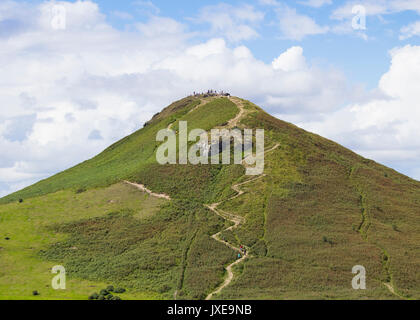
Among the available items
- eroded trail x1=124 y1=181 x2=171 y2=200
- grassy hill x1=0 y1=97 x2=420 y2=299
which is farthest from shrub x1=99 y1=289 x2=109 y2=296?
eroded trail x1=124 y1=181 x2=171 y2=200

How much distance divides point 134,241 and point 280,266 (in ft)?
→ 94.3

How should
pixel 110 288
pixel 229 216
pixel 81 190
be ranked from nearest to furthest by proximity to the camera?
pixel 110 288 < pixel 229 216 < pixel 81 190

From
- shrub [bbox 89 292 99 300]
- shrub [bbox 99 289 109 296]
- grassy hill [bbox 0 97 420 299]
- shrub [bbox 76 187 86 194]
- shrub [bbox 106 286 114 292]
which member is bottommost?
shrub [bbox 89 292 99 300]

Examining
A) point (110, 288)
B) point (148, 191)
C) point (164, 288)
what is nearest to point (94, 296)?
point (110, 288)

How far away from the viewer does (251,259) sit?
88.4 m

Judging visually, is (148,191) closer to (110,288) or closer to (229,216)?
(229,216)

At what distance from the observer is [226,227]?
323 feet

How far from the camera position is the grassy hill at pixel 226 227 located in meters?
81.9

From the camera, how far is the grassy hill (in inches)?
3226

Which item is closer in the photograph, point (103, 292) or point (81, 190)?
point (103, 292)

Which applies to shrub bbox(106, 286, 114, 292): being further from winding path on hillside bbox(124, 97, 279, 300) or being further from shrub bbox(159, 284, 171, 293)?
winding path on hillside bbox(124, 97, 279, 300)
